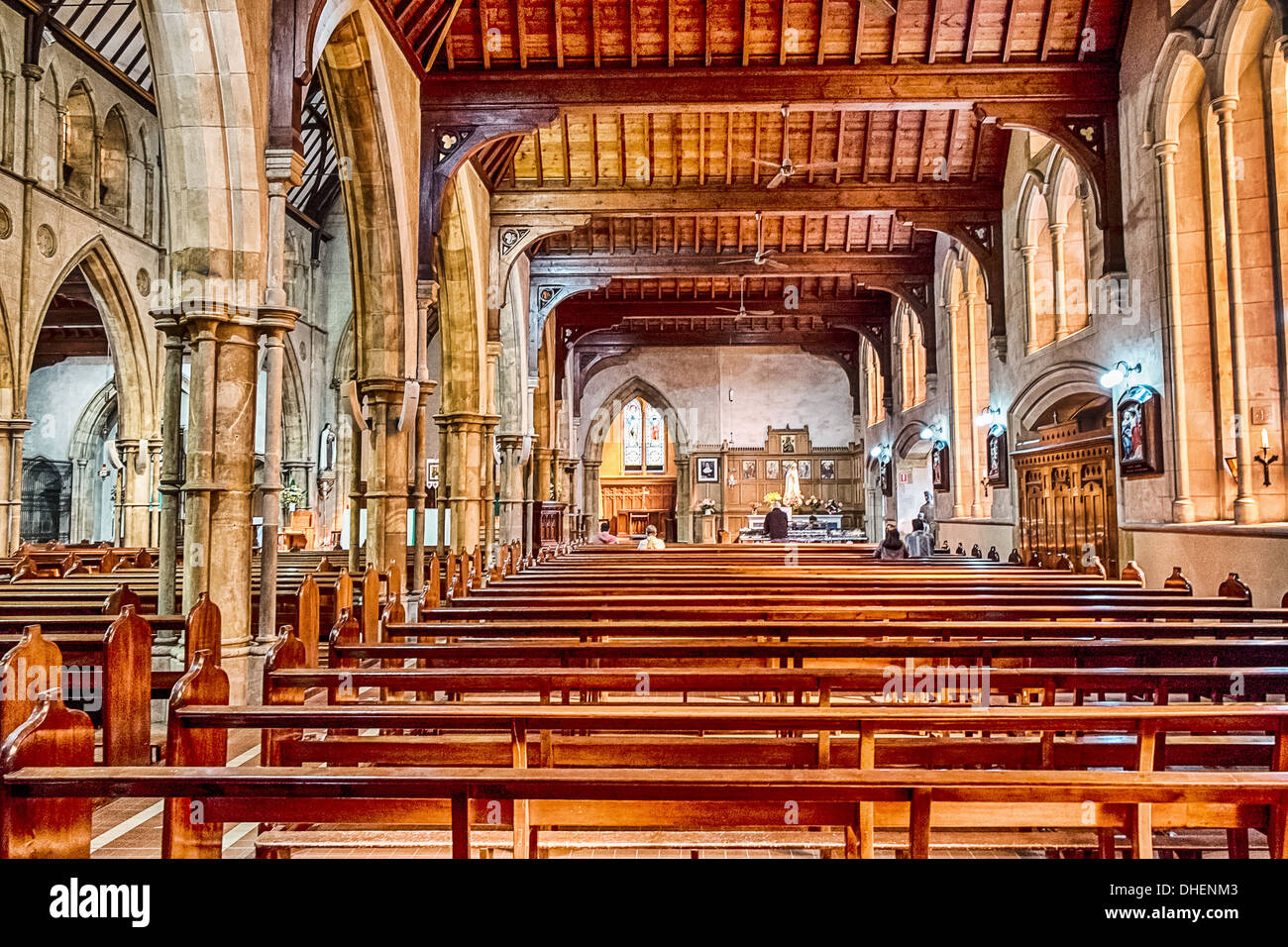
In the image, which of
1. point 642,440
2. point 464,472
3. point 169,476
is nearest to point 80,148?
point 464,472

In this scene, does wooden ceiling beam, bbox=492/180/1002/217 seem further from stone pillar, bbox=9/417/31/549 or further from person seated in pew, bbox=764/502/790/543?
stone pillar, bbox=9/417/31/549

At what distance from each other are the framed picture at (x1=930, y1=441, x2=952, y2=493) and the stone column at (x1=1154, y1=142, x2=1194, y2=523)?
714cm

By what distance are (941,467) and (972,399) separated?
1.54 metres

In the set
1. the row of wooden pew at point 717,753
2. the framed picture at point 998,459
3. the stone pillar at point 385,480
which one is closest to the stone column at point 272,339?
the row of wooden pew at point 717,753

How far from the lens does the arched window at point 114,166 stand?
14930mm

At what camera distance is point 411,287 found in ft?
29.7

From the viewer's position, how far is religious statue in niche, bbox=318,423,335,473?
2155 centimetres

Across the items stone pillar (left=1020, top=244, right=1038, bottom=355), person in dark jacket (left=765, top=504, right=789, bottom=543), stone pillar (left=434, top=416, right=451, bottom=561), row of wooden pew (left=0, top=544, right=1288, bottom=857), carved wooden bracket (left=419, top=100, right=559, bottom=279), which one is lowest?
row of wooden pew (left=0, top=544, right=1288, bottom=857)

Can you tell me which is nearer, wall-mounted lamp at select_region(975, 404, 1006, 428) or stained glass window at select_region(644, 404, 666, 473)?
wall-mounted lamp at select_region(975, 404, 1006, 428)

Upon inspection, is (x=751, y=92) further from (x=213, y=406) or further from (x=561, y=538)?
(x=561, y=538)

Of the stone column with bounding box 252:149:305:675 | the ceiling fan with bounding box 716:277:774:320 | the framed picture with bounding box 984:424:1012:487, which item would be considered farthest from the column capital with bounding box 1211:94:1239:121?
the ceiling fan with bounding box 716:277:774:320

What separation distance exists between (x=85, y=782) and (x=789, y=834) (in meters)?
1.90

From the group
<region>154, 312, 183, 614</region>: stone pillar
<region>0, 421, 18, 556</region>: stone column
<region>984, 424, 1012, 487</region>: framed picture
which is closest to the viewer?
<region>154, 312, 183, 614</region>: stone pillar

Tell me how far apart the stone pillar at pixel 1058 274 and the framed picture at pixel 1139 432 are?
2.25 meters
